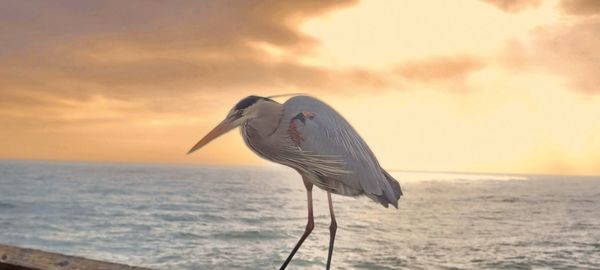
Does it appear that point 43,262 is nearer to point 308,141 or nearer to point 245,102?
point 245,102

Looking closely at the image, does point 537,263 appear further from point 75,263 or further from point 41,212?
point 41,212

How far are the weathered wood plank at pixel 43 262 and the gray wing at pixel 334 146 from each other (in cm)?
78

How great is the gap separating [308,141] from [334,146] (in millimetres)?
106

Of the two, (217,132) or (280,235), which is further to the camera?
(280,235)

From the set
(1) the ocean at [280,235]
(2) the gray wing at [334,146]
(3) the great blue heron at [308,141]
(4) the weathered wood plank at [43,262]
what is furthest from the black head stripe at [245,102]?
(1) the ocean at [280,235]

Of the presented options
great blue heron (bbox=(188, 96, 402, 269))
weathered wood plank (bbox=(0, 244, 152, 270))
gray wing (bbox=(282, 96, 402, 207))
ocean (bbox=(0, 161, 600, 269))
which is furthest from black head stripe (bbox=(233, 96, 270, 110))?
ocean (bbox=(0, 161, 600, 269))

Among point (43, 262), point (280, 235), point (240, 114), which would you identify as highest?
point (240, 114)

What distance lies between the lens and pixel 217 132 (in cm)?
203

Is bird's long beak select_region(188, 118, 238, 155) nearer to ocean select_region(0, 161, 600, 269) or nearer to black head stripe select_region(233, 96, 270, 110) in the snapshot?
black head stripe select_region(233, 96, 270, 110)

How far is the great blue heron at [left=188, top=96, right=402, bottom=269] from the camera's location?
2.12m

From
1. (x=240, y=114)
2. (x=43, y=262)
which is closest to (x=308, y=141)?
(x=240, y=114)

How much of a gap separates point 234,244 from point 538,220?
20.0m

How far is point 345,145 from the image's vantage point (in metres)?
2.23

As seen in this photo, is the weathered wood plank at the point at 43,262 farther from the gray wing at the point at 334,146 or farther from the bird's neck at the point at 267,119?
the gray wing at the point at 334,146
